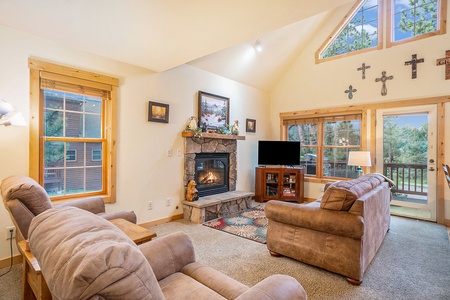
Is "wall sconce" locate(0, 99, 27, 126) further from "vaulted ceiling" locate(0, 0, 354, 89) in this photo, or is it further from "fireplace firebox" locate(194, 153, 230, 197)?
"fireplace firebox" locate(194, 153, 230, 197)

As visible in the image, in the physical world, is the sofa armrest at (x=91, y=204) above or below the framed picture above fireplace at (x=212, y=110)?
below

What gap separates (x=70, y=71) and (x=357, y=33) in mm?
5346

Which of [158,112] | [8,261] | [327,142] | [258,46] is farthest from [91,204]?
[327,142]

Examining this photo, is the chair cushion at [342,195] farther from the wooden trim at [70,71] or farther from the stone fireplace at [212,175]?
the wooden trim at [70,71]

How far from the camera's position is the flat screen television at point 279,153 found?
536 cm

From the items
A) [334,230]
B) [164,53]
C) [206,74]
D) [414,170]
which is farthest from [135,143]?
[414,170]

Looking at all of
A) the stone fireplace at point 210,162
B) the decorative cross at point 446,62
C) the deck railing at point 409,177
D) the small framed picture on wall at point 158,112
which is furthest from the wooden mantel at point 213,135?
the decorative cross at point 446,62

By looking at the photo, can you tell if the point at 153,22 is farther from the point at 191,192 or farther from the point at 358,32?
the point at 358,32

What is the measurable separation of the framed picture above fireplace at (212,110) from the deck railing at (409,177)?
10.9 feet

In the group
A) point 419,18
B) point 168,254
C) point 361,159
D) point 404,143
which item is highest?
point 419,18

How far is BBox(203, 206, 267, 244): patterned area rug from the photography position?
337 centimetres

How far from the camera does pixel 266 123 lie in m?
6.17

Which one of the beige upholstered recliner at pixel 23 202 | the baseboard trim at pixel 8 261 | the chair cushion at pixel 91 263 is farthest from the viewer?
the baseboard trim at pixel 8 261

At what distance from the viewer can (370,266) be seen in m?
2.53
